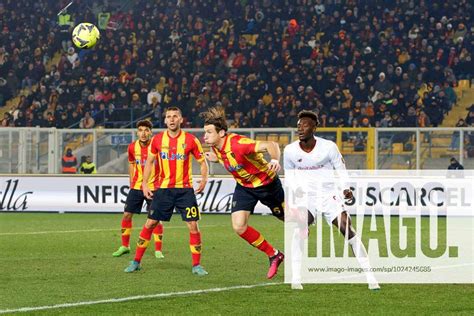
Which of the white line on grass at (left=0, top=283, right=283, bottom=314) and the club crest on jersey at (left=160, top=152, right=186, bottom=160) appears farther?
the club crest on jersey at (left=160, top=152, right=186, bottom=160)

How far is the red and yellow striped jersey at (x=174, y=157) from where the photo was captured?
12898 millimetres

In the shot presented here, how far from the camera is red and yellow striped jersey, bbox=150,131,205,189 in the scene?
42.3 ft

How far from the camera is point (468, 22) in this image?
3309 cm

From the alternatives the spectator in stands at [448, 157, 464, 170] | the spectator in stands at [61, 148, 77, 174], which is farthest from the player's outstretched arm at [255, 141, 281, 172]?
the spectator in stands at [61, 148, 77, 174]

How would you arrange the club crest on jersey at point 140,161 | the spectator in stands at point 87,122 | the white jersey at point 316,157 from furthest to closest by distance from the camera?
the spectator in stands at point 87,122
the club crest on jersey at point 140,161
the white jersey at point 316,157

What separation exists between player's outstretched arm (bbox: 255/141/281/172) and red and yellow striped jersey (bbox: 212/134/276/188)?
142 mm

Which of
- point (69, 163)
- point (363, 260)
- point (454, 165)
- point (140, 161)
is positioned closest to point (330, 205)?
point (363, 260)

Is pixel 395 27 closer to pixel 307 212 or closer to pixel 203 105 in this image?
pixel 203 105

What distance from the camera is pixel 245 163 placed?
11672mm

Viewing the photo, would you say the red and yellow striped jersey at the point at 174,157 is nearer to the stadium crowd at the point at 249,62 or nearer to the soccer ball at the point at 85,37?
the soccer ball at the point at 85,37

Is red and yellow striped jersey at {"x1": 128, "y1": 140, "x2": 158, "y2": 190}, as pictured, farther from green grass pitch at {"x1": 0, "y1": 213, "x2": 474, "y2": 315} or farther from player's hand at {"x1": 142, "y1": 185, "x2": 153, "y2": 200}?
player's hand at {"x1": 142, "y1": 185, "x2": 153, "y2": 200}

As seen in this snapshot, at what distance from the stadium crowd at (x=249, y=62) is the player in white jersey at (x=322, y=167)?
61.0ft

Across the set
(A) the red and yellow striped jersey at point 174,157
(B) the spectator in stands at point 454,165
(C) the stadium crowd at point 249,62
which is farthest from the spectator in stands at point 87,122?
(A) the red and yellow striped jersey at point 174,157

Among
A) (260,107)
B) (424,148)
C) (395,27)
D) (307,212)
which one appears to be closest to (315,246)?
(307,212)
